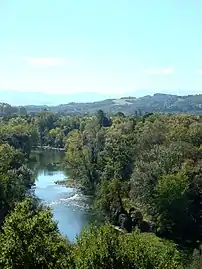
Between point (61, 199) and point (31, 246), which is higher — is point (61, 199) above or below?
below

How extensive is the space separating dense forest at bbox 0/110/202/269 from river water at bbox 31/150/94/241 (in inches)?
105

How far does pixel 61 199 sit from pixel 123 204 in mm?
14235

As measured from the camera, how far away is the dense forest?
2180 centimetres

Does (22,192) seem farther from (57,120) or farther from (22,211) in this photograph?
(57,120)

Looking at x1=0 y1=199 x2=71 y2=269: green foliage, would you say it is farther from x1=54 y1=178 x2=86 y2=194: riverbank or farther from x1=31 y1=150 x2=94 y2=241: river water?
x1=54 y1=178 x2=86 y2=194: riverbank

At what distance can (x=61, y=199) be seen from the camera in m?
64.7

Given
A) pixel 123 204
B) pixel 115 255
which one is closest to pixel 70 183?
pixel 123 204

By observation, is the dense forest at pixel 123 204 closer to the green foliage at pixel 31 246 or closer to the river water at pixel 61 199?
the green foliage at pixel 31 246

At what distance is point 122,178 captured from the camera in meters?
65.6

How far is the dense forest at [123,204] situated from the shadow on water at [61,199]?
8.41 feet

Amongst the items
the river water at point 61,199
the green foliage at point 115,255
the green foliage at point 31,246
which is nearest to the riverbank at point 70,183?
the river water at point 61,199

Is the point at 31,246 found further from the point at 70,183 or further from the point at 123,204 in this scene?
Answer: the point at 70,183

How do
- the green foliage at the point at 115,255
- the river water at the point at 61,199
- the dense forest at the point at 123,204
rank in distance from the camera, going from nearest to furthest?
1. the green foliage at the point at 115,255
2. the dense forest at the point at 123,204
3. the river water at the point at 61,199

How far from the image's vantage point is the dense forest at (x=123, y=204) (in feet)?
71.5
